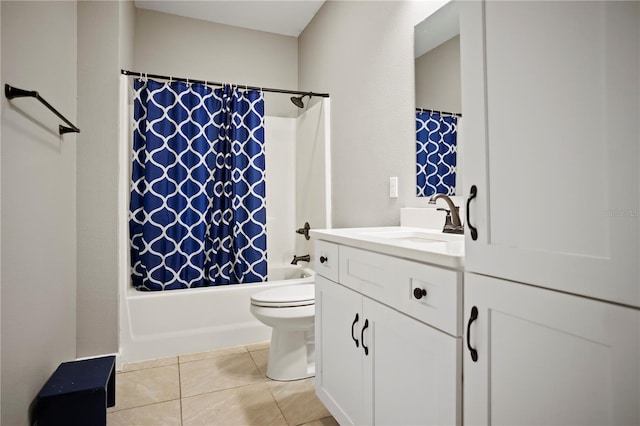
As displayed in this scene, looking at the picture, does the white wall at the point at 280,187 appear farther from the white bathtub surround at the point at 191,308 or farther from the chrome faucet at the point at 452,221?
the chrome faucet at the point at 452,221

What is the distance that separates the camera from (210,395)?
6.05 ft

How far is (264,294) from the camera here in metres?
2.07

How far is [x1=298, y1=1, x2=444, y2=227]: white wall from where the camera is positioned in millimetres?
1932

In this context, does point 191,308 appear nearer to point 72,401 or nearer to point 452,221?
point 72,401

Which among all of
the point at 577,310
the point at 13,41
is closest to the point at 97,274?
the point at 13,41

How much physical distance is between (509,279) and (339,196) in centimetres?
186

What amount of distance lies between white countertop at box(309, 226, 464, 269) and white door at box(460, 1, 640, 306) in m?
0.08

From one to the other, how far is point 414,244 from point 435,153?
2.62 ft

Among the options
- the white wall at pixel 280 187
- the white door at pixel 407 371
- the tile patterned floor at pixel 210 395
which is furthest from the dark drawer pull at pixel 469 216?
the white wall at pixel 280 187

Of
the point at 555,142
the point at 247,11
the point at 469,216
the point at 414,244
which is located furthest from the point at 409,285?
the point at 247,11

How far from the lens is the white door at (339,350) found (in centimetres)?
130

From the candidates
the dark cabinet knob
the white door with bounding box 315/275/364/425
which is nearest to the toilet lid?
the white door with bounding box 315/275/364/425

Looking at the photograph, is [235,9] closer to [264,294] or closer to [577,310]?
[264,294]

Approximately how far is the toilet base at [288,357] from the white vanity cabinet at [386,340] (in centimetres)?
44
